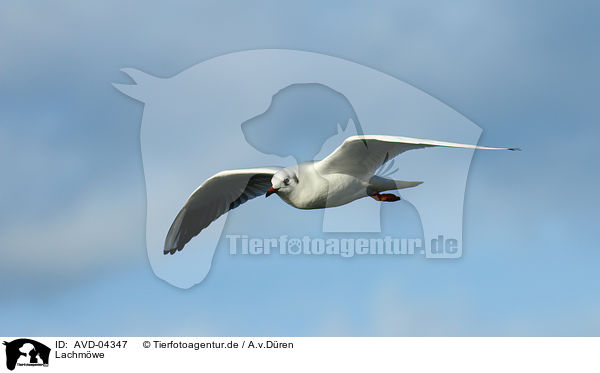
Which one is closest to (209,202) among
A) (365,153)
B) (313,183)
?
(313,183)

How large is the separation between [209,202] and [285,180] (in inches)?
68.6

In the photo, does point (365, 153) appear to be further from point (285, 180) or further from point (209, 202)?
point (209, 202)

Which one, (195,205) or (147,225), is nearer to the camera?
(147,225)

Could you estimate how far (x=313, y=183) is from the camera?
6.77m

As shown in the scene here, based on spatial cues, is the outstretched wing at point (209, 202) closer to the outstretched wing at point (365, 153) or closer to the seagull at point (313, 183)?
the seagull at point (313, 183)

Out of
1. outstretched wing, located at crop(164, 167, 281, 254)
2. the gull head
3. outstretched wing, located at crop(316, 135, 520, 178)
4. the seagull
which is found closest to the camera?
outstretched wing, located at crop(316, 135, 520, 178)

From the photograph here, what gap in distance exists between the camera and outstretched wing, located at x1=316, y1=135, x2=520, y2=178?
19.8 feet

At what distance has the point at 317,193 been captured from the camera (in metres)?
6.80

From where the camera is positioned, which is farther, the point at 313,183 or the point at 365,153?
the point at 313,183
